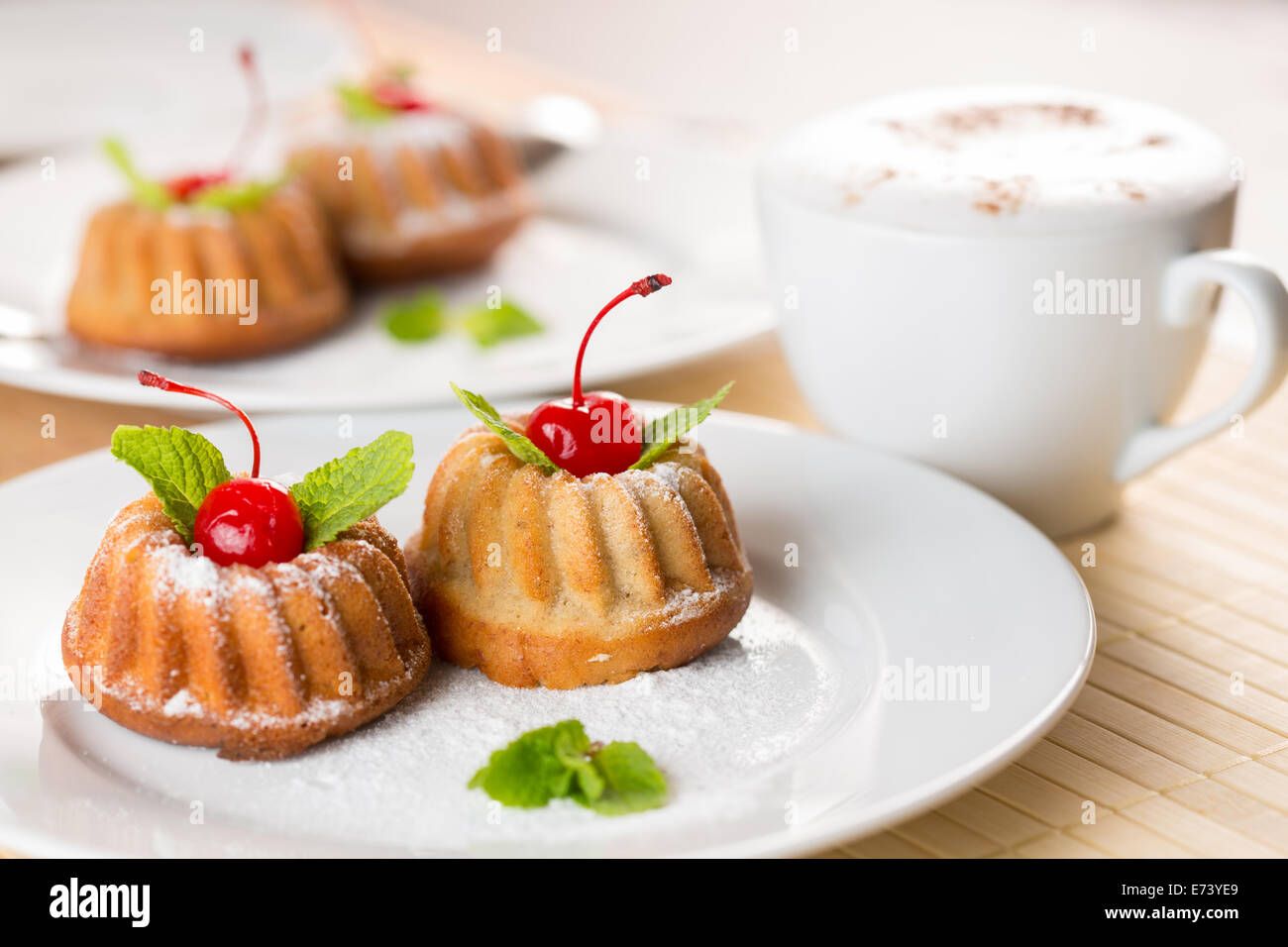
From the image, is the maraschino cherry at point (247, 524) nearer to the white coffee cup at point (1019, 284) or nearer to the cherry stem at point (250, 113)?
the white coffee cup at point (1019, 284)

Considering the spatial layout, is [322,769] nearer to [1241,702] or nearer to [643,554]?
[643,554]

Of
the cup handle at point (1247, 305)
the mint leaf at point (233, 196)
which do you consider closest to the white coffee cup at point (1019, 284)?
the cup handle at point (1247, 305)

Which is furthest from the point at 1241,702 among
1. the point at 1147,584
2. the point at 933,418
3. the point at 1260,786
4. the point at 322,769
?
the point at 322,769

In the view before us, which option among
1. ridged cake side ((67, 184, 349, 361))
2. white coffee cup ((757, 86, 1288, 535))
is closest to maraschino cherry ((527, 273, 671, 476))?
white coffee cup ((757, 86, 1288, 535))

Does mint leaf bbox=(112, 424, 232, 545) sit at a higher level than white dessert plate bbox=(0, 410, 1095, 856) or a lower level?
higher

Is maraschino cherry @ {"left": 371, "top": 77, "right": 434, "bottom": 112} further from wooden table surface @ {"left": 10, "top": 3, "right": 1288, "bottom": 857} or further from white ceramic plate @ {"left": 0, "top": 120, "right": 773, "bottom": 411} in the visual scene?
wooden table surface @ {"left": 10, "top": 3, "right": 1288, "bottom": 857}
